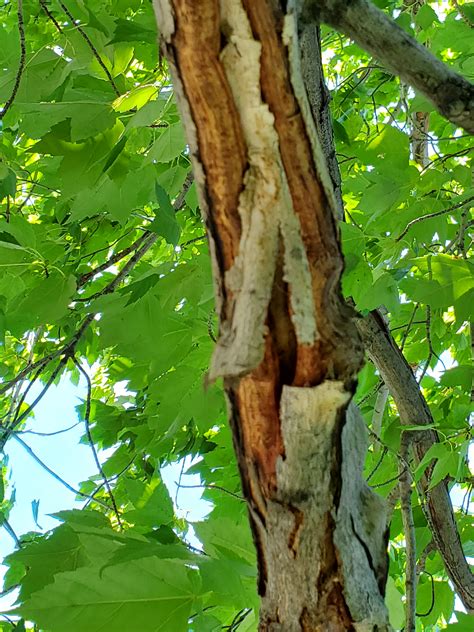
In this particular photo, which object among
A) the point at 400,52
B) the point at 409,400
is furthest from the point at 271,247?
the point at 409,400

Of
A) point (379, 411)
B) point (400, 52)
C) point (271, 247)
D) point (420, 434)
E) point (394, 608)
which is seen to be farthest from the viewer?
point (379, 411)

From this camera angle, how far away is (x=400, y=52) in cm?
51

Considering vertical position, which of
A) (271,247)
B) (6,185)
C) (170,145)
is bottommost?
(271,247)

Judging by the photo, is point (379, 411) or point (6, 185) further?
point (379, 411)

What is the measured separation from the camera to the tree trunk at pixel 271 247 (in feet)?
1.30

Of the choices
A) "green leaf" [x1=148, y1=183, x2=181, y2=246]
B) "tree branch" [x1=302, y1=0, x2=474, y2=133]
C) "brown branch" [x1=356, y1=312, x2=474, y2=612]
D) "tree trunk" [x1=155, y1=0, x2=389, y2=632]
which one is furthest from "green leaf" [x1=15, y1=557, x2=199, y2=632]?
"brown branch" [x1=356, y1=312, x2=474, y2=612]

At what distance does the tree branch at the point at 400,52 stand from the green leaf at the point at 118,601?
0.49 metres

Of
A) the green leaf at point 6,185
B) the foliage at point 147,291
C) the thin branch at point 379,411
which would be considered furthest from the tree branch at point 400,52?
the thin branch at point 379,411

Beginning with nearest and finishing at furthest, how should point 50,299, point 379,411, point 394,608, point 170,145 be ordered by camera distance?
point 394,608
point 170,145
point 50,299
point 379,411

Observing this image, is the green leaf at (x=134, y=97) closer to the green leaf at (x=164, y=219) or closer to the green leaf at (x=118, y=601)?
the green leaf at (x=164, y=219)

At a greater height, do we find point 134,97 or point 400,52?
point 134,97

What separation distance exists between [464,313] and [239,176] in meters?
0.64

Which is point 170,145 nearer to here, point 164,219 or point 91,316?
point 164,219

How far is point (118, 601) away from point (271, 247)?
0.39 meters
